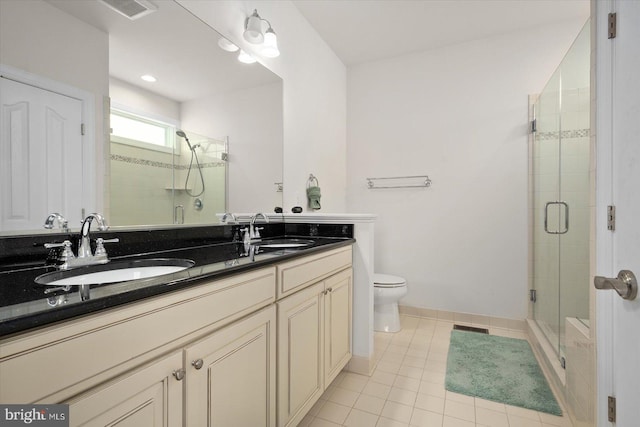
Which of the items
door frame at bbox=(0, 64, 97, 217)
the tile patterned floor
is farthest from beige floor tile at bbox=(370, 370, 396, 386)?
door frame at bbox=(0, 64, 97, 217)

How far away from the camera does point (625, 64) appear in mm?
815

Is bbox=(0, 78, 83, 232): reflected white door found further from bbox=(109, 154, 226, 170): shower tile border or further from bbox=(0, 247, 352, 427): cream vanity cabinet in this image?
bbox=(0, 247, 352, 427): cream vanity cabinet

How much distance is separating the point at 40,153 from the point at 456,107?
2.99 metres

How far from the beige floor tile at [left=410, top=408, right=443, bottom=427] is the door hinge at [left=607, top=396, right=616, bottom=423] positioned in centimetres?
79

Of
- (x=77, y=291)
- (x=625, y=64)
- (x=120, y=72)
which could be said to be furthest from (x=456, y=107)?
(x=77, y=291)

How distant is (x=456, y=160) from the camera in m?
2.87

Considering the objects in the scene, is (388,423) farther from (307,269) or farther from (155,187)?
(155,187)

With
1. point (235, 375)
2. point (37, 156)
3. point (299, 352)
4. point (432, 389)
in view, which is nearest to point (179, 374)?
point (235, 375)

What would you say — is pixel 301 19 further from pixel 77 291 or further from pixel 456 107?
pixel 77 291

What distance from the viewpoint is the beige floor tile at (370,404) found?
162cm

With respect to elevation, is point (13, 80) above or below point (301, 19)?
below

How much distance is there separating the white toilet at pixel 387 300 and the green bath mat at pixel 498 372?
497 millimetres

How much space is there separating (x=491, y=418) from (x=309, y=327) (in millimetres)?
1057

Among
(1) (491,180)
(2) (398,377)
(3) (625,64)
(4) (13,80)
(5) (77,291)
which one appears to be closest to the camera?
(5) (77,291)
